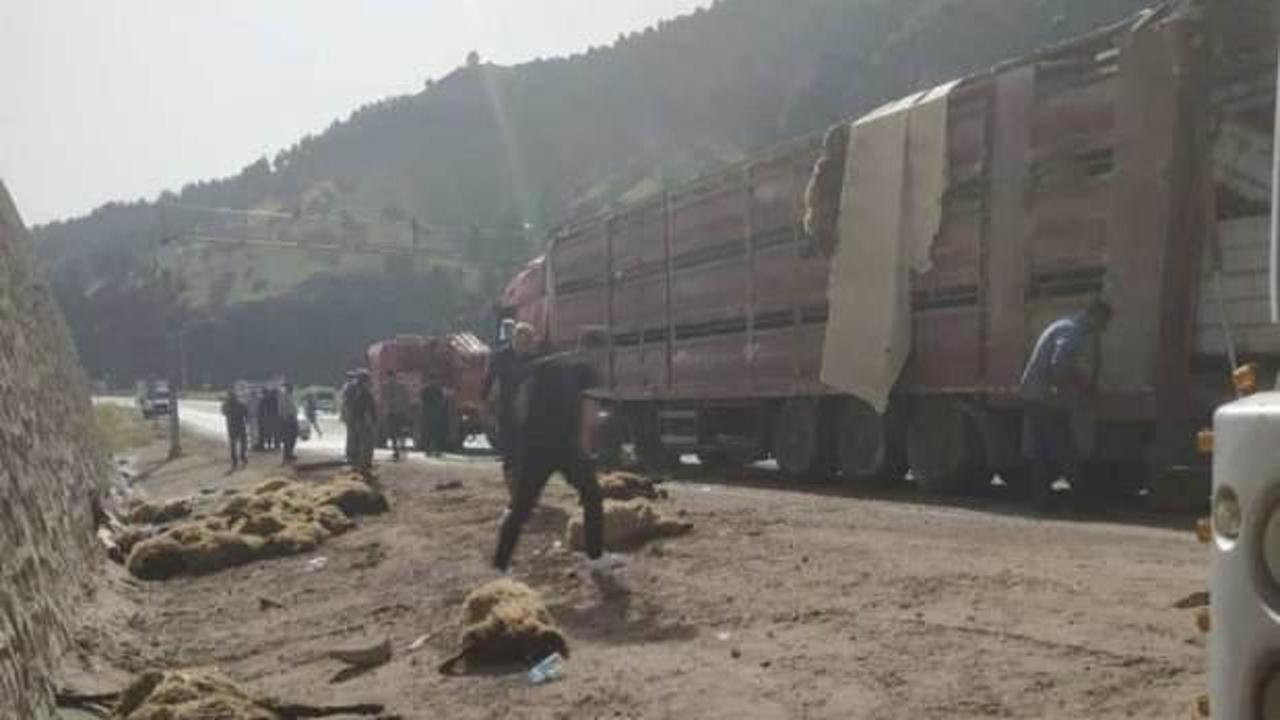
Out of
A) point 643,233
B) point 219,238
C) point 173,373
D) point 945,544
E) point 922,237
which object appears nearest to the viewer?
point 945,544

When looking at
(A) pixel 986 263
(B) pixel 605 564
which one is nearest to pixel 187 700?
(B) pixel 605 564

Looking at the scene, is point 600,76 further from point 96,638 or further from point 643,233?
point 96,638

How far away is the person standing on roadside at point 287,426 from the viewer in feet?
102

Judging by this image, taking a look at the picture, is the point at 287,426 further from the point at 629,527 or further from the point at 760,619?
the point at 760,619

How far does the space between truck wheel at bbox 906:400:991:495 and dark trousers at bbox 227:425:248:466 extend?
19.6 metres

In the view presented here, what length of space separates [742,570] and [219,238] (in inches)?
1456

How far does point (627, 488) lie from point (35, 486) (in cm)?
564

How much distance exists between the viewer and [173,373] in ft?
127

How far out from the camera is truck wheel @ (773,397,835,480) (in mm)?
16797

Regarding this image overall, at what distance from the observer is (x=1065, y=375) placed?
452 inches

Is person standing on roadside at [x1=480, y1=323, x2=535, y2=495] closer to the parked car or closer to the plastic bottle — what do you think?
the plastic bottle

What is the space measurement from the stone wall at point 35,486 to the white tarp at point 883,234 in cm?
708

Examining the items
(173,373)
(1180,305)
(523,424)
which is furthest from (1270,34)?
(173,373)

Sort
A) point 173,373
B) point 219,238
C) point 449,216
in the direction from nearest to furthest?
1. point 173,373
2. point 219,238
3. point 449,216
